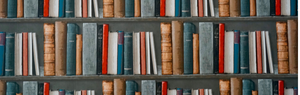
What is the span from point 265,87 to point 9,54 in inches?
59.2

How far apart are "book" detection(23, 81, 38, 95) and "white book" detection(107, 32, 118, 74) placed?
44 centimetres

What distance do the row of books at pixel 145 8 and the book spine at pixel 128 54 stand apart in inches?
5.3

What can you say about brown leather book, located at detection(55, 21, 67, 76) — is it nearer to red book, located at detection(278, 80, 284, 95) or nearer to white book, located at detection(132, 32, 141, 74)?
white book, located at detection(132, 32, 141, 74)

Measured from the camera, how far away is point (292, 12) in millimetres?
1665

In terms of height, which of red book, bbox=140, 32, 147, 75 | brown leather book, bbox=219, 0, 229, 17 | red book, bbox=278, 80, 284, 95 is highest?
brown leather book, bbox=219, 0, 229, 17

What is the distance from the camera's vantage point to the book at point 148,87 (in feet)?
5.45

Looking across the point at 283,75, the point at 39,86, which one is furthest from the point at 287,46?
the point at 39,86

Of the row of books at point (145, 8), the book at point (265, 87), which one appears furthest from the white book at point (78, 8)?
the book at point (265, 87)

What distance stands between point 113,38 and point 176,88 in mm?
491

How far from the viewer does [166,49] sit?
5.43 ft

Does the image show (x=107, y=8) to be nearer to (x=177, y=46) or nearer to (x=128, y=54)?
(x=128, y=54)

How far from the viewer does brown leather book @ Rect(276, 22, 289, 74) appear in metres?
1.65

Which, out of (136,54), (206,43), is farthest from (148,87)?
(206,43)

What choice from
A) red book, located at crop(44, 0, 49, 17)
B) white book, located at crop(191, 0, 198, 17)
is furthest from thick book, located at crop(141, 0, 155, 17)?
red book, located at crop(44, 0, 49, 17)
